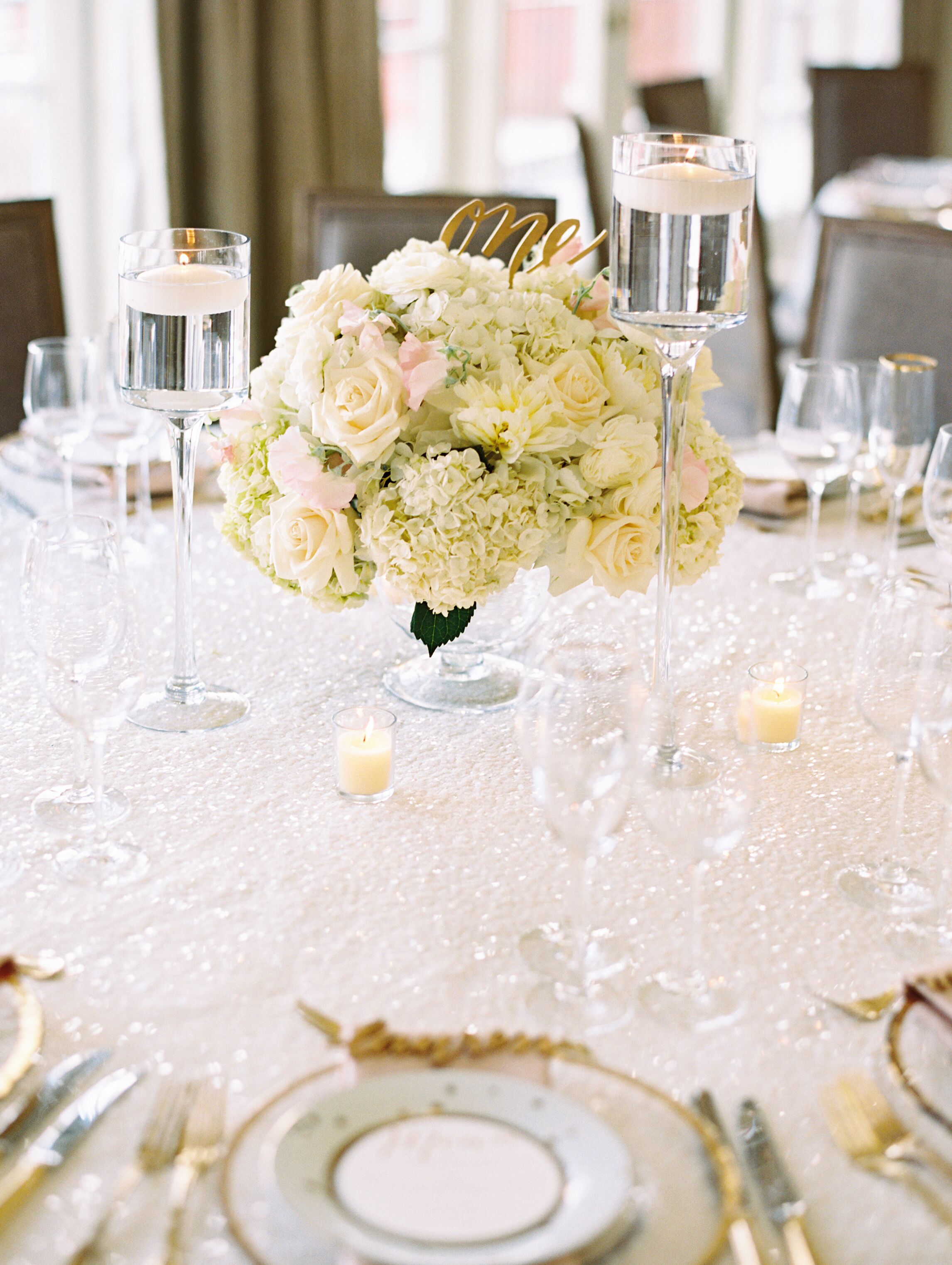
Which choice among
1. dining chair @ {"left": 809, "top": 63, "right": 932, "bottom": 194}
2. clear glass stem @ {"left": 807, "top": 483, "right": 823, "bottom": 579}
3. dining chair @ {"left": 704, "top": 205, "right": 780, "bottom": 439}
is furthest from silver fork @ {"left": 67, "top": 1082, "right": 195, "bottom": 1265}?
dining chair @ {"left": 809, "top": 63, "right": 932, "bottom": 194}

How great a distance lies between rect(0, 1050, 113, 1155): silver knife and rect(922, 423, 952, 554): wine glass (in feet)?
3.18

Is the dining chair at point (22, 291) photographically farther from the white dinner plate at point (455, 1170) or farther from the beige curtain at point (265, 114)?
the white dinner plate at point (455, 1170)

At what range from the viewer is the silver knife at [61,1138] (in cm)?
69

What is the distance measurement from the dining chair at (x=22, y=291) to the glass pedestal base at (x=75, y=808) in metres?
1.18

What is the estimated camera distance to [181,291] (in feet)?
3.93

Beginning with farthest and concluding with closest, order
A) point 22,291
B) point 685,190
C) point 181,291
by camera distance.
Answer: point 22,291
point 181,291
point 685,190

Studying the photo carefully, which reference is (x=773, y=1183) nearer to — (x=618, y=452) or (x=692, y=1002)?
(x=692, y=1002)

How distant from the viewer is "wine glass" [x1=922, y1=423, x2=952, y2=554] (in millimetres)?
1370

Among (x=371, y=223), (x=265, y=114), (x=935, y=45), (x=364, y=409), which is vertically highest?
(x=935, y=45)

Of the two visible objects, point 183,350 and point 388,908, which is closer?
point 388,908

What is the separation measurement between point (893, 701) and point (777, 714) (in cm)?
21

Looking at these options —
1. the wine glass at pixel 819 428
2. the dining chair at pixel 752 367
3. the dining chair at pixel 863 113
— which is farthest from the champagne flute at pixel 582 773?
the dining chair at pixel 863 113

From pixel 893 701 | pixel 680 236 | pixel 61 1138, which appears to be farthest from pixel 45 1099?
pixel 680 236

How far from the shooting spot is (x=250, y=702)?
4.22 feet
